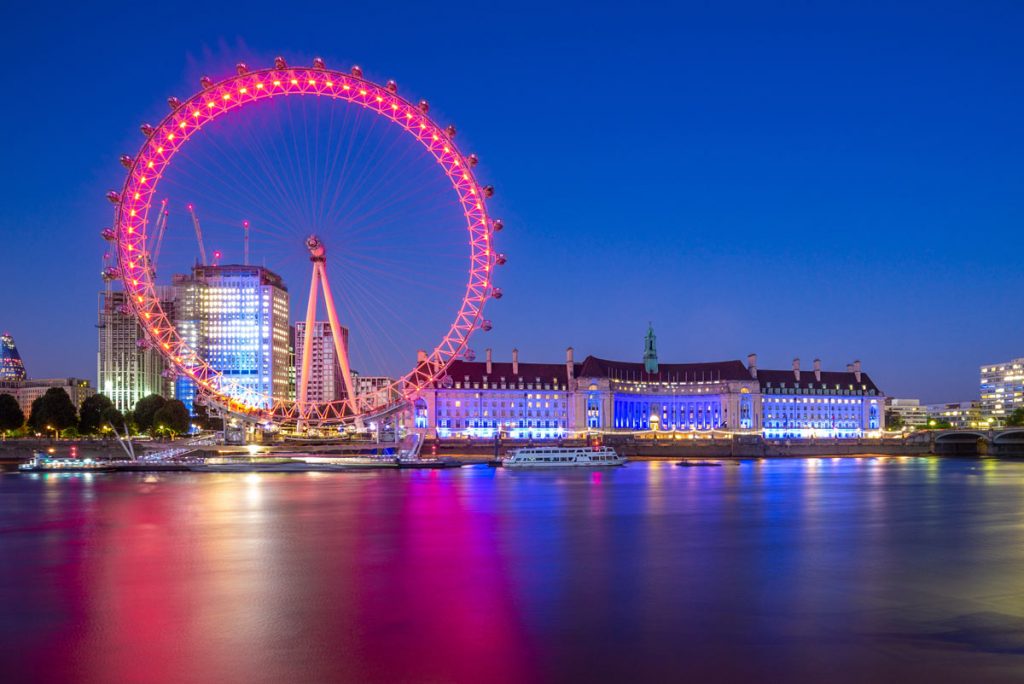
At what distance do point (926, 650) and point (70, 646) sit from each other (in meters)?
13.5

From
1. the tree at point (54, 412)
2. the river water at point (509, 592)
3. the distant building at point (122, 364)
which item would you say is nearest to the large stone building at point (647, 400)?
the tree at point (54, 412)

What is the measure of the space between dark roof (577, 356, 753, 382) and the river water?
91138mm

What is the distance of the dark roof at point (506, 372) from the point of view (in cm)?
12225

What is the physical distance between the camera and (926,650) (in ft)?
49.0

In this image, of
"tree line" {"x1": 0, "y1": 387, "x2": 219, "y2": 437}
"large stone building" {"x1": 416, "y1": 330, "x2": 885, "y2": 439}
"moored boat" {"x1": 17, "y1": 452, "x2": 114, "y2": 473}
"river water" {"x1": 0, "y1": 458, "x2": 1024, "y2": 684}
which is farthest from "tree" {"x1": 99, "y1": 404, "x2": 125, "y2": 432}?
"river water" {"x1": 0, "y1": 458, "x2": 1024, "y2": 684}

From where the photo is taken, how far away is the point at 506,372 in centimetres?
12512

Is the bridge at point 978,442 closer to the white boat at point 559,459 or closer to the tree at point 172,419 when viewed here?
the white boat at point 559,459

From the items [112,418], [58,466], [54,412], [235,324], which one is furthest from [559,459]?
[235,324]

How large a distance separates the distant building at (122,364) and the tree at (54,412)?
80.1 metres

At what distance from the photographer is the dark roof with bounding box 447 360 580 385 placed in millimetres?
122250

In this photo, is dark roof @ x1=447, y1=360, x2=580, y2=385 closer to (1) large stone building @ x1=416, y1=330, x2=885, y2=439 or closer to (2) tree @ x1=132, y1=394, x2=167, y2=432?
(1) large stone building @ x1=416, y1=330, x2=885, y2=439

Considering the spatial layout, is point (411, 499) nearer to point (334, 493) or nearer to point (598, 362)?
point (334, 493)

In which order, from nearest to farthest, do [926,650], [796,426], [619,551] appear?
[926,650], [619,551], [796,426]

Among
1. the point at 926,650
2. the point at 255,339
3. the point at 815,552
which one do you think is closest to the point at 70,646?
the point at 926,650
